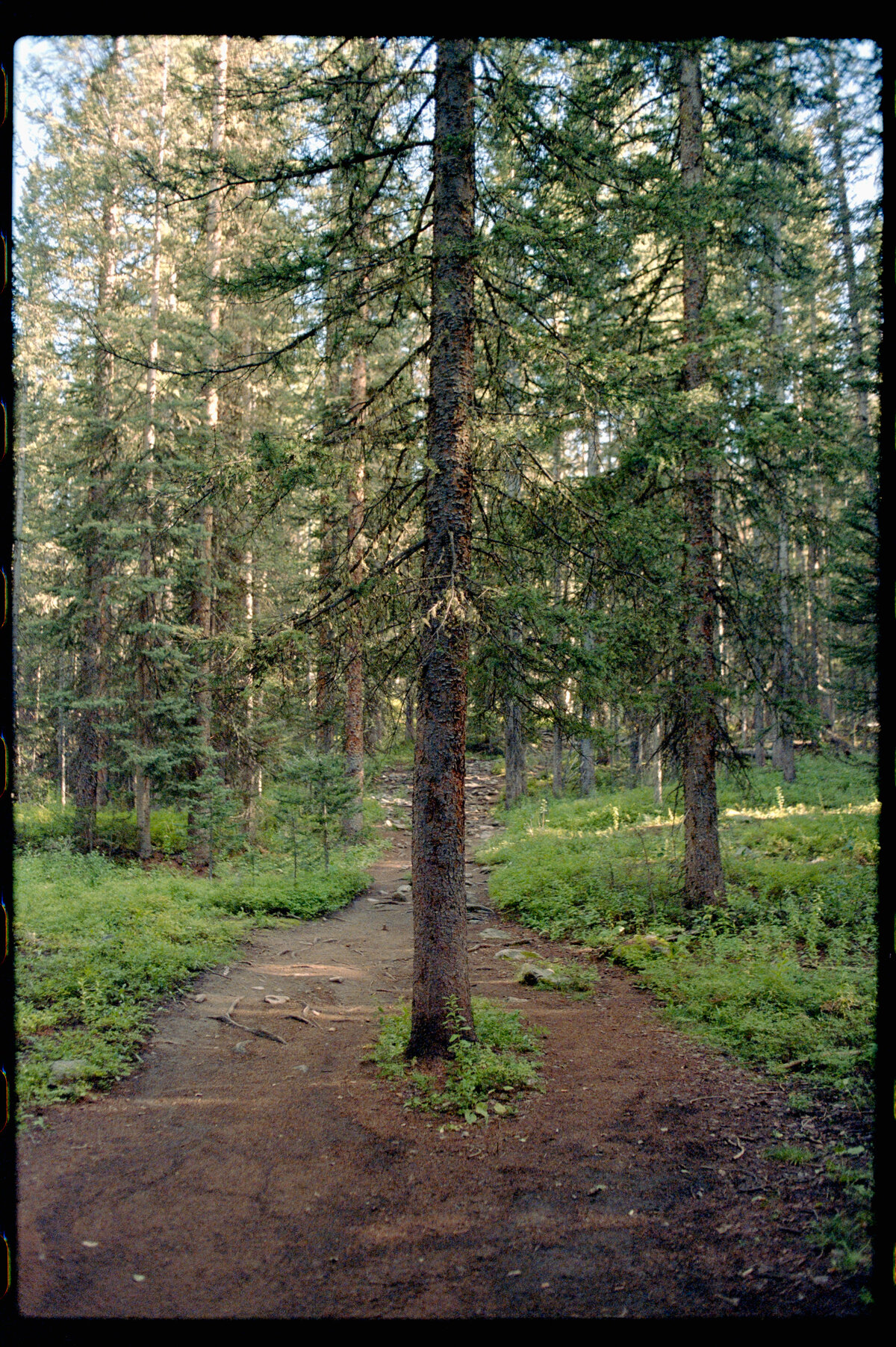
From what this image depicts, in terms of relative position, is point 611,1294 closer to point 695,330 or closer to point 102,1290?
point 102,1290

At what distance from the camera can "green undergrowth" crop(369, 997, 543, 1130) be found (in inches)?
209

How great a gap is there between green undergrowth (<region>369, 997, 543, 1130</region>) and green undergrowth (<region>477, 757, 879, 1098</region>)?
192 cm

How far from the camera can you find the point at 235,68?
5.65 metres

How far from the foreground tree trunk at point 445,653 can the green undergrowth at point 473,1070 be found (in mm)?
227

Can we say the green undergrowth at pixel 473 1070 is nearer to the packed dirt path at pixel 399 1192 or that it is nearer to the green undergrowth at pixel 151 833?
the packed dirt path at pixel 399 1192

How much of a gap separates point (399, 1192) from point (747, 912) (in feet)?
23.2

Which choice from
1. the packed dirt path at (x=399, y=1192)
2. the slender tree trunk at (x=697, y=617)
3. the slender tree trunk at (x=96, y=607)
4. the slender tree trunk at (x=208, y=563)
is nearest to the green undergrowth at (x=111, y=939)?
the packed dirt path at (x=399, y=1192)

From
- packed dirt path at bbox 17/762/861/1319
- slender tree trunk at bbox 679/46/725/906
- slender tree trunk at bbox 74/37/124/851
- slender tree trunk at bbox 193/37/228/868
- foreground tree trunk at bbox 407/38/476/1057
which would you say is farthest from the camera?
slender tree trunk at bbox 74/37/124/851

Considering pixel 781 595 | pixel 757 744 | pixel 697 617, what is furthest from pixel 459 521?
pixel 757 744

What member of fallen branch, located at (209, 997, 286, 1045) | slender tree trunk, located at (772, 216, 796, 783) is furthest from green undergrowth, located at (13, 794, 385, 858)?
slender tree trunk, located at (772, 216, 796, 783)

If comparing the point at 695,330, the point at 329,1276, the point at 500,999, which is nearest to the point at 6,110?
the point at 329,1276

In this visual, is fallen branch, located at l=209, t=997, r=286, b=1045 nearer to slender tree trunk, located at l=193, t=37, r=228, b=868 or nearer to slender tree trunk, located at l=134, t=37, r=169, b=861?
slender tree trunk, located at l=193, t=37, r=228, b=868

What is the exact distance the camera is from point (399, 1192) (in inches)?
165

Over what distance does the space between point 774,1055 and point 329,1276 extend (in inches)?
168
